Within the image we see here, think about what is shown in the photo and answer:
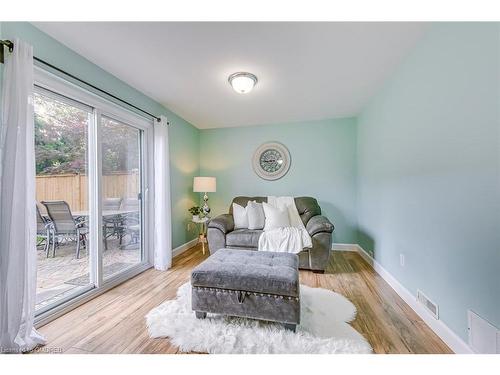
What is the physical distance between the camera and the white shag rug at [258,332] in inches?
55.6

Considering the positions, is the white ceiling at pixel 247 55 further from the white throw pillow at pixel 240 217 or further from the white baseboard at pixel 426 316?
the white baseboard at pixel 426 316

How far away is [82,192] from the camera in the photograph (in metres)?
2.19

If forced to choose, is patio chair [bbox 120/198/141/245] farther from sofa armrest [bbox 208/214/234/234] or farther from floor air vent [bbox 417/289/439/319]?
floor air vent [bbox 417/289/439/319]

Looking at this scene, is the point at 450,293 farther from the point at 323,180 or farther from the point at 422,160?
the point at 323,180

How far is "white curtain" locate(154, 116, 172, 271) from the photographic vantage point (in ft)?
9.60

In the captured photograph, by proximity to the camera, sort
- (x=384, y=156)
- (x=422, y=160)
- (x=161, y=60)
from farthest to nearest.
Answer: (x=384, y=156)
(x=161, y=60)
(x=422, y=160)

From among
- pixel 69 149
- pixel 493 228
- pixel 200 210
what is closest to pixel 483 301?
pixel 493 228

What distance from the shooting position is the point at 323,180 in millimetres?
3941

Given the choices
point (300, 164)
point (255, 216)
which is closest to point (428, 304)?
point (255, 216)

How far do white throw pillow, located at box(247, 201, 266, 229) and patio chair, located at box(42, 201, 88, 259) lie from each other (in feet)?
6.87

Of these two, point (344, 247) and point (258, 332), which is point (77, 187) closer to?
point (258, 332)

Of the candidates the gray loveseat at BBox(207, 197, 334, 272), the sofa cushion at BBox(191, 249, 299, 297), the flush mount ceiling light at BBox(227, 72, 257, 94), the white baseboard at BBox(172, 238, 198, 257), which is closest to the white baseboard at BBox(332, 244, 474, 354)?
the gray loveseat at BBox(207, 197, 334, 272)

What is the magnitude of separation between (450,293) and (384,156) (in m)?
1.61

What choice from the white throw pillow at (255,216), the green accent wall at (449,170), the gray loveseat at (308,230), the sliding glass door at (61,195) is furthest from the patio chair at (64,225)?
the green accent wall at (449,170)
